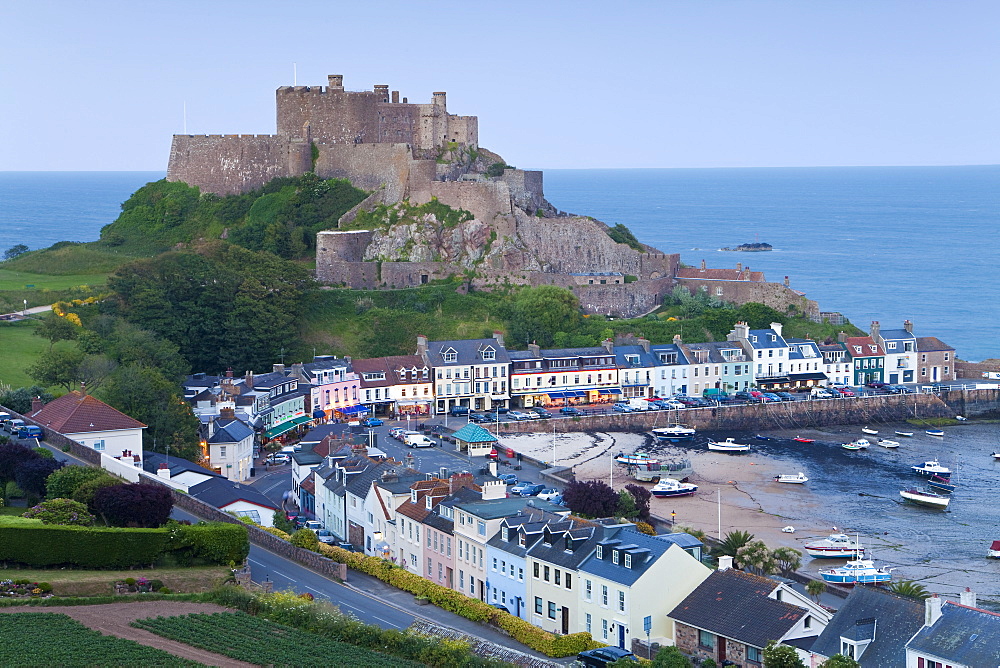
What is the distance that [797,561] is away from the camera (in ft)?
128

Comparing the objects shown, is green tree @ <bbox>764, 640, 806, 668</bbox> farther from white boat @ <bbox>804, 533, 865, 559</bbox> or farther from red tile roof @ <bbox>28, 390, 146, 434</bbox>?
red tile roof @ <bbox>28, 390, 146, 434</bbox>

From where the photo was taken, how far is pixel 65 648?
84.4 feet

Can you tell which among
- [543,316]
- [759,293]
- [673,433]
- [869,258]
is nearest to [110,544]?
[673,433]

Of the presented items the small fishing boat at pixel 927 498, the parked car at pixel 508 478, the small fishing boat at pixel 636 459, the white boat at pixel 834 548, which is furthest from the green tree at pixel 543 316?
the white boat at pixel 834 548

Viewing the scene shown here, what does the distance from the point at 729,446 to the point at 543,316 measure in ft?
45.2

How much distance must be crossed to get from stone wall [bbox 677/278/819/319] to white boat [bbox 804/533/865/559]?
3351 centimetres

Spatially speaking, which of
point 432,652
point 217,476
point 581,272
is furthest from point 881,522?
point 581,272

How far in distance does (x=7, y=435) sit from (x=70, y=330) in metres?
19.4

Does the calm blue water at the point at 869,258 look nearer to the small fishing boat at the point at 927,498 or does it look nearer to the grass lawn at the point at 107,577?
the small fishing boat at the point at 927,498

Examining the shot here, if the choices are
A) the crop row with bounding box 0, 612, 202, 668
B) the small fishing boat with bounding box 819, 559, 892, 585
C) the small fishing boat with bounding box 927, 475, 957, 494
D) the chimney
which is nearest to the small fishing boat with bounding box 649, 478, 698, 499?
the small fishing boat with bounding box 927, 475, 957, 494

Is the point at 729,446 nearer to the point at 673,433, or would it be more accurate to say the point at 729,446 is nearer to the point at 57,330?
the point at 673,433

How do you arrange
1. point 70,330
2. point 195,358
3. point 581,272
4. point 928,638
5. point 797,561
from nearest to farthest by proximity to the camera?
point 928,638, point 797,561, point 70,330, point 195,358, point 581,272

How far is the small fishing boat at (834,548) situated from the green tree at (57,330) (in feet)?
→ 106

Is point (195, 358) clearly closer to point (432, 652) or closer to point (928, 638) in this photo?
point (432, 652)
